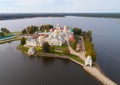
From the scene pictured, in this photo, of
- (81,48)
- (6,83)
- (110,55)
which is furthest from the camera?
(81,48)

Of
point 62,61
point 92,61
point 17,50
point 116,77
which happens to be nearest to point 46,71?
point 62,61

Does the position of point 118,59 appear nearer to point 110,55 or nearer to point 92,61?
point 110,55

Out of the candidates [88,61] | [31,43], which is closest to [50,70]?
[88,61]

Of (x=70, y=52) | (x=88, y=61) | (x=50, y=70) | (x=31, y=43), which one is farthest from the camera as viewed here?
(x=31, y=43)

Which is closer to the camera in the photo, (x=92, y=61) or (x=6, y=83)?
(x=6, y=83)

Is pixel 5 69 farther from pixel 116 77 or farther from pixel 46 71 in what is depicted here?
pixel 116 77

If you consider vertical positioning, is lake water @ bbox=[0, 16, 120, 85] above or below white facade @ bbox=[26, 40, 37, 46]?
below

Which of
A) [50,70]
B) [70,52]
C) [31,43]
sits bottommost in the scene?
[50,70]

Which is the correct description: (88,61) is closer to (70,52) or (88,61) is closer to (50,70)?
(50,70)

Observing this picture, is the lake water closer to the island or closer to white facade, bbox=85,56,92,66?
the island

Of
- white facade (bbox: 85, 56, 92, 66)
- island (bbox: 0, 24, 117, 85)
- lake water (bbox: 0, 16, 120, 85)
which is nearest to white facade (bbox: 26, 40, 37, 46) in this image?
island (bbox: 0, 24, 117, 85)

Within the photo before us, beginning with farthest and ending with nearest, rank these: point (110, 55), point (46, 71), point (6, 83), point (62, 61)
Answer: point (110, 55) < point (62, 61) < point (46, 71) < point (6, 83)
